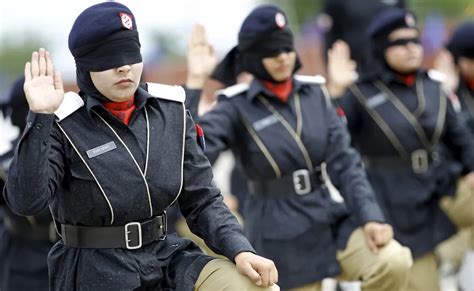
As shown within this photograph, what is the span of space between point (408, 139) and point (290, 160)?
1.37 metres

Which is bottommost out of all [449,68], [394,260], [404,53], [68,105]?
[394,260]

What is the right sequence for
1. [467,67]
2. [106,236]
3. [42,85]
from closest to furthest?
[42,85] → [106,236] → [467,67]

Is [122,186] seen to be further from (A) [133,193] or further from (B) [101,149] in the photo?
(B) [101,149]

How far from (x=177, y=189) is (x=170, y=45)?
45933 mm

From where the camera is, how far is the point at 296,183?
6324mm

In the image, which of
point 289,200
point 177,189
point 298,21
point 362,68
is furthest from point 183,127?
point 298,21

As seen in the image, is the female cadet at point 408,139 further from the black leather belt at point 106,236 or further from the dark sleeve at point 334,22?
the black leather belt at point 106,236

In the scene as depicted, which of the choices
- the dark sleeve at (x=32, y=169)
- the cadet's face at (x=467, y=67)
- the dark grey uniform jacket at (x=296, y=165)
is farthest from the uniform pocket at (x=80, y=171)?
the cadet's face at (x=467, y=67)

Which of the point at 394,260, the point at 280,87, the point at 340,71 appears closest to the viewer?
the point at 394,260

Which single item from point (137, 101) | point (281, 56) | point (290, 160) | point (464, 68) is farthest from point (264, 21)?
point (464, 68)

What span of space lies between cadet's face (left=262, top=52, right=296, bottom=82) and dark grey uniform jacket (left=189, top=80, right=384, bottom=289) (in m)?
0.10

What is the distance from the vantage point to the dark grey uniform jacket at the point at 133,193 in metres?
4.64

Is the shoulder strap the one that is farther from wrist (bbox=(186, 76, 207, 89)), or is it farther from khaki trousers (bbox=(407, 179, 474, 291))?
wrist (bbox=(186, 76, 207, 89))

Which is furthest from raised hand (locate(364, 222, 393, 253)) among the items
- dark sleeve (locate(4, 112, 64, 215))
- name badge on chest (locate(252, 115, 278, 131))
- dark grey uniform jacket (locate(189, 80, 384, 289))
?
dark sleeve (locate(4, 112, 64, 215))
